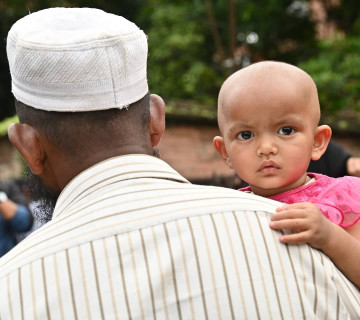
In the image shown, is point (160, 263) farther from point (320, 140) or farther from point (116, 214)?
point (320, 140)

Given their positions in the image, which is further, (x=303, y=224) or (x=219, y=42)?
(x=219, y=42)

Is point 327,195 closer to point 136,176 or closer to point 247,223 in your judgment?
point 247,223

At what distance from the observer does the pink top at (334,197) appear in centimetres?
190

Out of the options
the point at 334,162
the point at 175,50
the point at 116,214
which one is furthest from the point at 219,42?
the point at 116,214

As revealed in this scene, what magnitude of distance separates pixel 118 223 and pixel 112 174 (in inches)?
5.7

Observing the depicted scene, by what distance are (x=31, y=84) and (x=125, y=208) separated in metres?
0.44

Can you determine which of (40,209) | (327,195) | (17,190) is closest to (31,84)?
(40,209)

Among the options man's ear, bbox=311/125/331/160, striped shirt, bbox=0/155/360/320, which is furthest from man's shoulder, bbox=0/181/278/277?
man's ear, bbox=311/125/331/160

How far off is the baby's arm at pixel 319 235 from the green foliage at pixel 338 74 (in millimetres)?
9838

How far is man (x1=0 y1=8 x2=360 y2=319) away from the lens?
54.5 inches

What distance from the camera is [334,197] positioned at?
6.52 feet

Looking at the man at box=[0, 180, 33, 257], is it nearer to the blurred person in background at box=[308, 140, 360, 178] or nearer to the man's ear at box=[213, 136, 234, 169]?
the blurred person in background at box=[308, 140, 360, 178]

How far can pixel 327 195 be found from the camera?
6.60 ft

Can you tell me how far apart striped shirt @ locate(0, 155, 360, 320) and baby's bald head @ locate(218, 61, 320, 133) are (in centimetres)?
54
